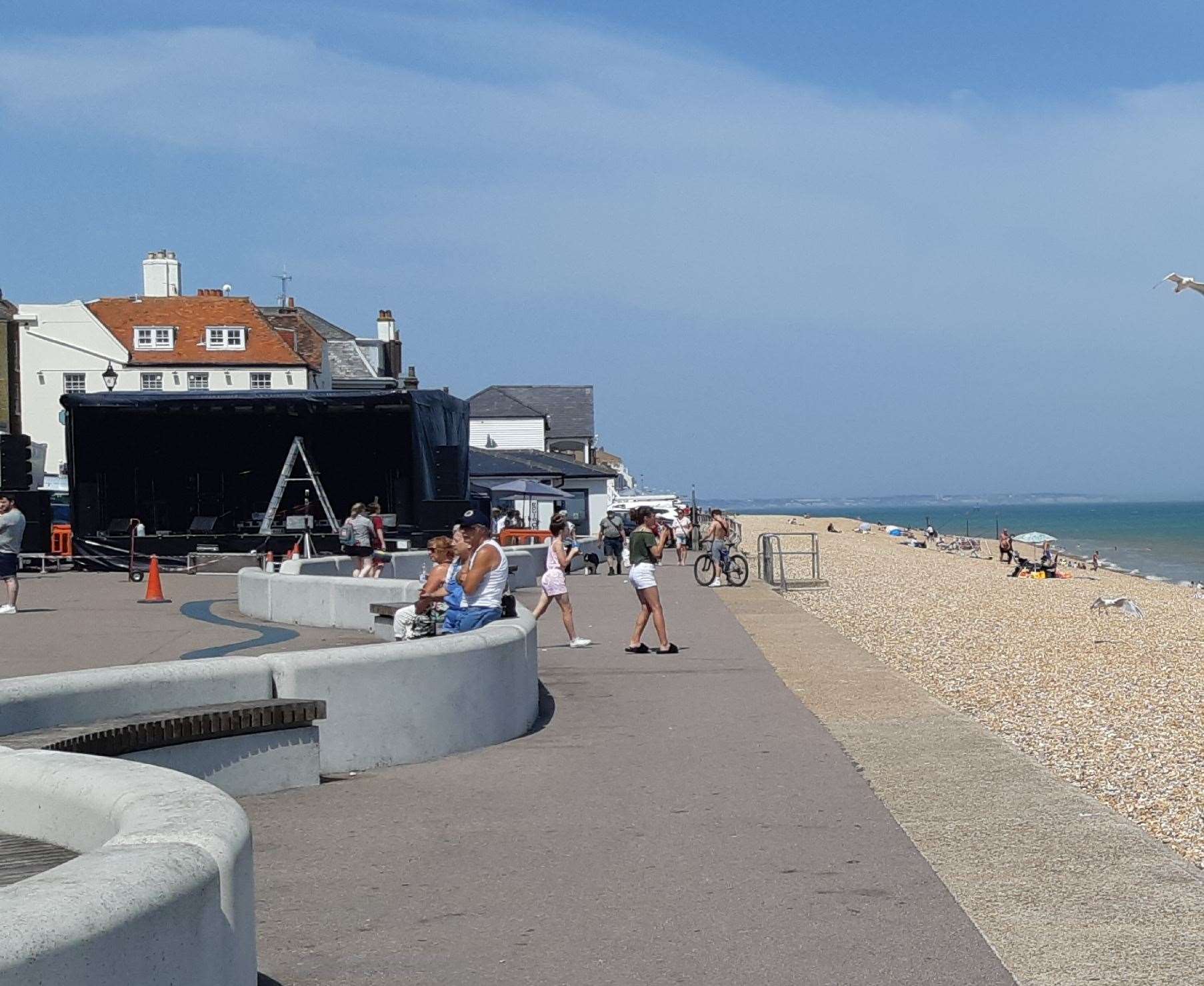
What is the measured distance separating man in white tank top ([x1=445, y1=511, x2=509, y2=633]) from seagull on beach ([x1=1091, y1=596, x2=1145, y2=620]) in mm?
16557

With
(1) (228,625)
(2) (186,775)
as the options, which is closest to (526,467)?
(1) (228,625)

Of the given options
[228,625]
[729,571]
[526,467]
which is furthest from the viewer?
[526,467]

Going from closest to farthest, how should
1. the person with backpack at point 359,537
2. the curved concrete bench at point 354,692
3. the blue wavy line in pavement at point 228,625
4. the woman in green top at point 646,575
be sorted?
the curved concrete bench at point 354,692 < the blue wavy line in pavement at point 228,625 < the woman in green top at point 646,575 < the person with backpack at point 359,537

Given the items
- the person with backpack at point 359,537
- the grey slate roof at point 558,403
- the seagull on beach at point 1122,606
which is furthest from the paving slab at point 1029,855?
the grey slate roof at point 558,403

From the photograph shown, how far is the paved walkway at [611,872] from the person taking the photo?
5.38 meters

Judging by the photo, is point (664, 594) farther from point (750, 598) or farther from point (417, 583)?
point (417, 583)

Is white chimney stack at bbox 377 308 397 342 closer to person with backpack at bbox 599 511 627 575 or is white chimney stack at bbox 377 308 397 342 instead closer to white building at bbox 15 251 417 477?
white building at bbox 15 251 417 477

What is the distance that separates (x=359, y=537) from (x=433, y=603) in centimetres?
1119

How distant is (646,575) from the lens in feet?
51.2

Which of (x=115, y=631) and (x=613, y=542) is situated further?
(x=613, y=542)

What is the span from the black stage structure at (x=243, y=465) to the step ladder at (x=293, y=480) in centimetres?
31

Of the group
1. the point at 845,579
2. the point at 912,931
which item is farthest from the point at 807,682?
the point at 845,579

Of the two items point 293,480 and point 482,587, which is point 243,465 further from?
point 482,587

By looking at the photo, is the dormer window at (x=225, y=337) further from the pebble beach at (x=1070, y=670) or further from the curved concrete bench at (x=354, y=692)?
the curved concrete bench at (x=354, y=692)
